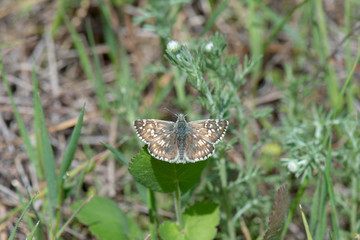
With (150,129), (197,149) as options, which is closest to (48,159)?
(150,129)

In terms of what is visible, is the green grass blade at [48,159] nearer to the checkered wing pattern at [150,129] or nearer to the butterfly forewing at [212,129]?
the checkered wing pattern at [150,129]

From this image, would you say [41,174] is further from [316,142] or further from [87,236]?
[316,142]

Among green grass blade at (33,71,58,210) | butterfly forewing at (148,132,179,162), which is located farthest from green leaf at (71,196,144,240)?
butterfly forewing at (148,132,179,162)

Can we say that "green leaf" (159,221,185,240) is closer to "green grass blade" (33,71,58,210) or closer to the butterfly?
the butterfly

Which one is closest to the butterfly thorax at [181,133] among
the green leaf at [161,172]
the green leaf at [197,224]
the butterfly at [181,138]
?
the butterfly at [181,138]

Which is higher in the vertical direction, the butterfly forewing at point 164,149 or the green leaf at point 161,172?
the butterfly forewing at point 164,149

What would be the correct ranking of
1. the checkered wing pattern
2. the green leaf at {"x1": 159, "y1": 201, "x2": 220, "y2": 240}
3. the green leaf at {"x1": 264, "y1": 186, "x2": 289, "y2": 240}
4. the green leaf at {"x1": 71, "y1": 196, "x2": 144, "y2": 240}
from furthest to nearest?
1. the green leaf at {"x1": 71, "y1": 196, "x2": 144, "y2": 240}
2. the green leaf at {"x1": 159, "y1": 201, "x2": 220, "y2": 240}
3. the checkered wing pattern
4. the green leaf at {"x1": 264, "y1": 186, "x2": 289, "y2": 240}

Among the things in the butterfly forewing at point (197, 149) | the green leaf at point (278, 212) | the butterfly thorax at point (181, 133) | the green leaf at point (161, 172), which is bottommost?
the green leaf at point (278, 212)
